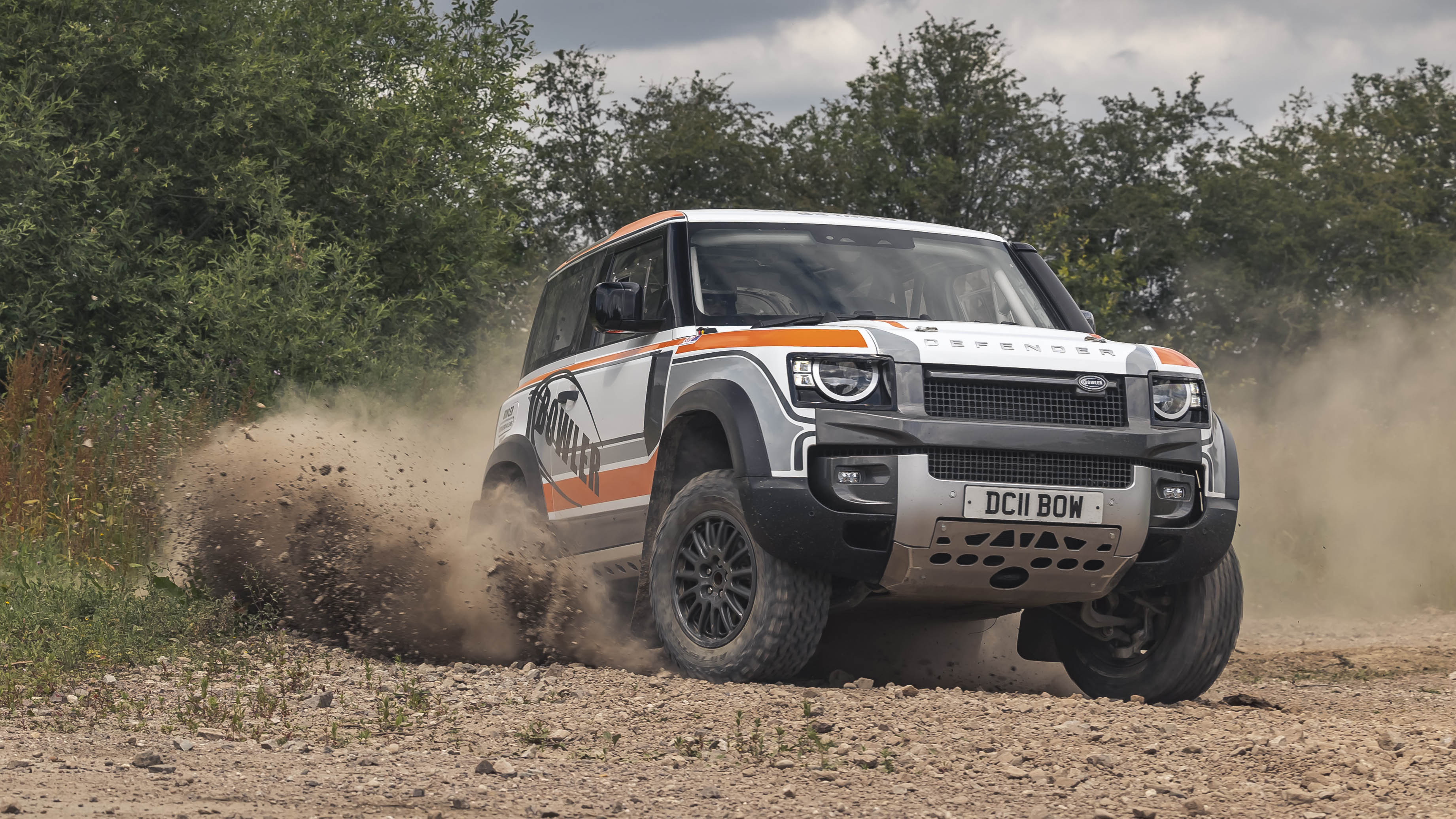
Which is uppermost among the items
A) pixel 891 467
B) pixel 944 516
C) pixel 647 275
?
pixel 647 275

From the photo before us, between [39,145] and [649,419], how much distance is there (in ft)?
35.7

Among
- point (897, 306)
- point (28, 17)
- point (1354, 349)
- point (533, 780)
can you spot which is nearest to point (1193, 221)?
point (1354, 349)

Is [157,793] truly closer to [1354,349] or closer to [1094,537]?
[1094,537]

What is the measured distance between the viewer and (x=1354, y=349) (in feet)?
90.1

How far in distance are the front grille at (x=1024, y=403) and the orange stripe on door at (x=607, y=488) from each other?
5.18 ft

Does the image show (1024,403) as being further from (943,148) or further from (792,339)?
(943,148)

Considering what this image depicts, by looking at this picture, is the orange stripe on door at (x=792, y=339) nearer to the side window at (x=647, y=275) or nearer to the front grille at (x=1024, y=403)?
the front grille at (x=1024, y=403)

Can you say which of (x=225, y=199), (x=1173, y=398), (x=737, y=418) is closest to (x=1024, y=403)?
(x=1173, y=398)

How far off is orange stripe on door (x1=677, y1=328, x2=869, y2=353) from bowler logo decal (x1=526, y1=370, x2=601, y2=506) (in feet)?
4.23

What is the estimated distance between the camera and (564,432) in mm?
7844

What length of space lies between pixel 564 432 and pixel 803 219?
1.71 meters

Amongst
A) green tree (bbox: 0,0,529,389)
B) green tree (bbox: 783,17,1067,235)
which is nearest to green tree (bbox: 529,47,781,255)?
green tree (bbox: 783,17,1067,235)

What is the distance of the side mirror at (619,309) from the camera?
689cm

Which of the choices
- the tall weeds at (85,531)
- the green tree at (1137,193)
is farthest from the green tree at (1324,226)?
the tall weeds at (85,531)
